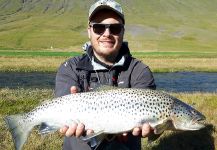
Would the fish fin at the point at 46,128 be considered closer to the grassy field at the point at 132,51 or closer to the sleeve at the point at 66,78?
the sleeve at the point at 66,78

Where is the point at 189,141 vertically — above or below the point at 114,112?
below

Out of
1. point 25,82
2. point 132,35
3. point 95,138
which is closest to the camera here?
point 95,138

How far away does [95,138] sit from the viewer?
4.67 metres

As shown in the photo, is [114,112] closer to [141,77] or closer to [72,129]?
[72,129]

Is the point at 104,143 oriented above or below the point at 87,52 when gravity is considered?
below

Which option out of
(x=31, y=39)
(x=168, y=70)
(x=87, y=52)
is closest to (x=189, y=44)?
(x=31, y=39)

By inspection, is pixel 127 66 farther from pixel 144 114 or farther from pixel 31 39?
pixel 31 39

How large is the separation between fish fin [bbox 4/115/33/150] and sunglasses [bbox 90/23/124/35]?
147 cm

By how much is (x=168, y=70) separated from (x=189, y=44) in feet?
258

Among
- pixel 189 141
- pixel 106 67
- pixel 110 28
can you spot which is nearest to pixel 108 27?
pixel 110 28

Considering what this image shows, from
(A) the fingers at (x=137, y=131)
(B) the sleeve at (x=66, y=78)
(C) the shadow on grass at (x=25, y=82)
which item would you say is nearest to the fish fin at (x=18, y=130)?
(B) the sleeve at (x=66, y=78)

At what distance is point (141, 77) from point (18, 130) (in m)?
1.68

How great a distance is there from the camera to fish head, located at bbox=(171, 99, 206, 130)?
4.75 meters

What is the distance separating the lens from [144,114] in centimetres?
460
